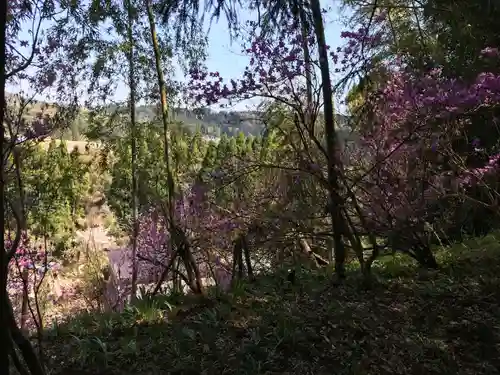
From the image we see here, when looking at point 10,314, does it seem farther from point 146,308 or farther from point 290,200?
point 290,200

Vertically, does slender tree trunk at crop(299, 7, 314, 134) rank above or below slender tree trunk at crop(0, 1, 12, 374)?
above

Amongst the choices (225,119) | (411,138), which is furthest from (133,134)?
(411,138)

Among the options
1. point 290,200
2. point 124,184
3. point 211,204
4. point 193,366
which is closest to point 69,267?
point 124,184

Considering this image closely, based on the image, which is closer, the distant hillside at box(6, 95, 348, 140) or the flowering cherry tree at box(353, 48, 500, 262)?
the flowering cherry tree at box(353, 48, 500, 262)

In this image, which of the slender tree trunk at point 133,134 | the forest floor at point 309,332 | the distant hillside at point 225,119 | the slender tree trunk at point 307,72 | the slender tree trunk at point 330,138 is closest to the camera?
the forest floor at point 309,332

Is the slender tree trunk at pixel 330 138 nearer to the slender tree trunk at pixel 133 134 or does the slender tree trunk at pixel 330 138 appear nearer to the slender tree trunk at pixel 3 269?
the slender tree trunk at pixel 3 269

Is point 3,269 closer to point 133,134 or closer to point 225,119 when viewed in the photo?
point 225,119

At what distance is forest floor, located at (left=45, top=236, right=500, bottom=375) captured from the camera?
2.56m

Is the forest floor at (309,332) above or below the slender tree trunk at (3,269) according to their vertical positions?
below

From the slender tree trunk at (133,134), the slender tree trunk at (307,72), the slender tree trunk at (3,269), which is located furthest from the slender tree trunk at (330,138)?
the slender tree trunk at (133,134)

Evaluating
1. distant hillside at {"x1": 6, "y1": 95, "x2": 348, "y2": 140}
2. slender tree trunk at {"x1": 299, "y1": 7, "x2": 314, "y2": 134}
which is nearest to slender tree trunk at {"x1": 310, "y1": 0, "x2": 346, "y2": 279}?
slender tree trunk at {"x1": 299, "y1": 7, "x2": 314, "y2": 134}

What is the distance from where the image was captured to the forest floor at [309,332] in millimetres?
2564

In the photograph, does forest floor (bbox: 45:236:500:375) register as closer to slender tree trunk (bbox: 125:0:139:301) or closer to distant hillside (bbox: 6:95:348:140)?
distant hillside (bbox: 6:95:348:140)

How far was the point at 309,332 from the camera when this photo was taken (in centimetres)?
287
